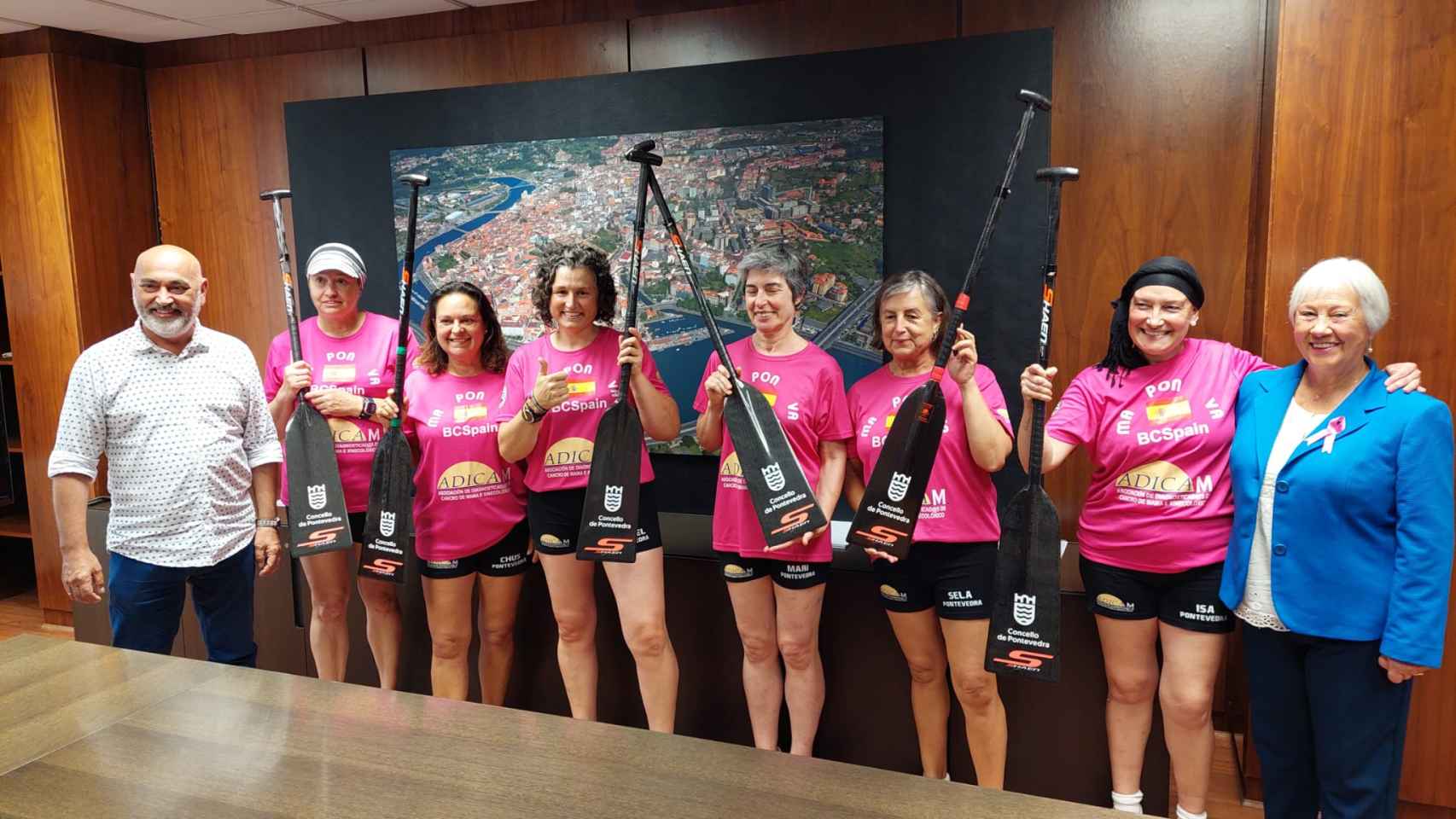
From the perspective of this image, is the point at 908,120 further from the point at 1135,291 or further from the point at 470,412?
the point at 470,412

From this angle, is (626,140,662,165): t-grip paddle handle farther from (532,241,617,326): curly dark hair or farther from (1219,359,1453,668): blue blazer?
(1219,359,1453,668): blue blazer

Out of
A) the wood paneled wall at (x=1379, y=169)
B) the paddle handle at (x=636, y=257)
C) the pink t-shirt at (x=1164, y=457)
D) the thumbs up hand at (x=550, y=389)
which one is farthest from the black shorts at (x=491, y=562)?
the wood paneled wall at (x=1379, y=169)

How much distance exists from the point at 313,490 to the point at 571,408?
2.72ft

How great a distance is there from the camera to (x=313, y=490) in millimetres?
2787

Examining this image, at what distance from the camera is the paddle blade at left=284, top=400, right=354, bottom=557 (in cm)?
276

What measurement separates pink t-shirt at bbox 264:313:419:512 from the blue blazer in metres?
2.39

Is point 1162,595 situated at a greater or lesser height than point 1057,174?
lesser

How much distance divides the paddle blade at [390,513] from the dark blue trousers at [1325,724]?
216 centimetres

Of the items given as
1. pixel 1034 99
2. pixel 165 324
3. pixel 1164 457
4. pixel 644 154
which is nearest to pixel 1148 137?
pixel 1034 99

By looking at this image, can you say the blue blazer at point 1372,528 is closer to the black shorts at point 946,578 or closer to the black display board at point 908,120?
the black shorts at point 946,578

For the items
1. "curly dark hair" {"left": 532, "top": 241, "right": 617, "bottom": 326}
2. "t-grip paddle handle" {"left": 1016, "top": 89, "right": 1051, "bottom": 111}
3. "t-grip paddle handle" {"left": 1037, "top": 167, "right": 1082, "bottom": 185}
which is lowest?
"curly dark hair" {"left": 532, "top": 241, "right": 617, "bottom": 326}

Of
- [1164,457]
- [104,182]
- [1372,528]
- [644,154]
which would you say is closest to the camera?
[1372,528]

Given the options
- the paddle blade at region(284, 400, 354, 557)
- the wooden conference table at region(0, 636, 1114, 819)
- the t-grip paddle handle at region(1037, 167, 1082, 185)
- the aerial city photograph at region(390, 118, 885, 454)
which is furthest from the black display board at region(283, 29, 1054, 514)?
the wooden conference table at region(0, 636, 1114, 819)

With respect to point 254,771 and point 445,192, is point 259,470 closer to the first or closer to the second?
point 445,192
